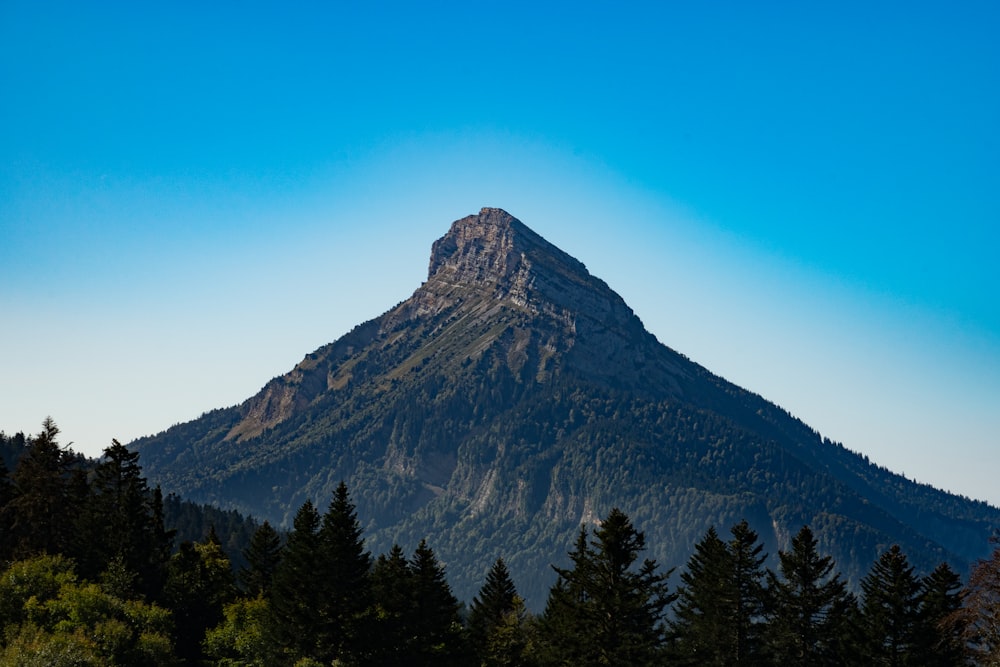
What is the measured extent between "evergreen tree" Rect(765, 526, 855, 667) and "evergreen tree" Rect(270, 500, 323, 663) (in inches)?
Answer: 1650

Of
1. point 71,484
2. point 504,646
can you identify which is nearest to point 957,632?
point 504,646

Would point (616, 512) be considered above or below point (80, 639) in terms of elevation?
above

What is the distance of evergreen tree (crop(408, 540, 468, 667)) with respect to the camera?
4567 inches

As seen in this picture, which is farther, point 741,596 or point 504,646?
point 504,646

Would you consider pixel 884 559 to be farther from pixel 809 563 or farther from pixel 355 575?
pixel 355 575

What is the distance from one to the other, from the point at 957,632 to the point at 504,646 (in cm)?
4364

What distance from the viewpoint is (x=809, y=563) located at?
11456 centimetres

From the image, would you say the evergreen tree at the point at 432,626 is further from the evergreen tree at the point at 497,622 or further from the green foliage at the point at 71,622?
the green foliage at the point at 71,622

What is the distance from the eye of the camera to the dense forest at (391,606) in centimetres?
10806

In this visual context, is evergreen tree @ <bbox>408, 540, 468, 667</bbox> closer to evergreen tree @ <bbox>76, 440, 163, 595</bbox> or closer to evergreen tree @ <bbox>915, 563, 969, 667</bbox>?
evergreen tree @ <bbox>76, 440, 163, 595</bbox>

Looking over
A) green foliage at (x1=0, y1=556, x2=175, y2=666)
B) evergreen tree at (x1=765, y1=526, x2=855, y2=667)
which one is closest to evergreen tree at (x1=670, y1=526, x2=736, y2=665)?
evergreen tree at (x1=765, y1=526, x2=855, y2=667)

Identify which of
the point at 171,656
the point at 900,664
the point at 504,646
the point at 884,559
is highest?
the point at 884,559

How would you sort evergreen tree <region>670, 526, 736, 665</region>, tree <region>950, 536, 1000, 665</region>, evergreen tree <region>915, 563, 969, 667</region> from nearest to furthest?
tree <region>950, 536, 1000, 665</region>, evergreen tree <region>915, 563, 969, 667</region>, evergreen tree <region>670, 526, 736, 665</region>

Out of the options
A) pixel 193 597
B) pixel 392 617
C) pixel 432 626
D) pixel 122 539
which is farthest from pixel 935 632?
pixel 122 539
